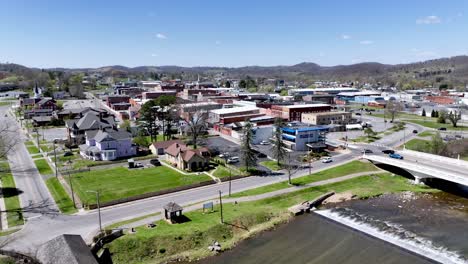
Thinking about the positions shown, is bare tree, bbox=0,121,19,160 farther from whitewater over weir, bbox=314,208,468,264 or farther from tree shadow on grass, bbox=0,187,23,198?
whitewater over weir, bbox=314,208,468,264

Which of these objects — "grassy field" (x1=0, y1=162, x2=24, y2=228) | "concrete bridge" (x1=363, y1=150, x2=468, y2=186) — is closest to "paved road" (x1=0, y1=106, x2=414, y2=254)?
"grassy field" (x1=0, y1=162, x2=24, y2=228)

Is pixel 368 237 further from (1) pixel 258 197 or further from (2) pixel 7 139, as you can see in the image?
(2) pixel 7 139

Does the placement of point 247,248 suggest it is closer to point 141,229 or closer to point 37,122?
point 141,229

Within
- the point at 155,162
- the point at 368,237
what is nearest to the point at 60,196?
the point at 155,162

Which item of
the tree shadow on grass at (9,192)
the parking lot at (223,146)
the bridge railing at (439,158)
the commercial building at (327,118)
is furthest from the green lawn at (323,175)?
the commercial building at (327,118)

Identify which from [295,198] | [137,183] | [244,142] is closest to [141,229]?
[137,183]
